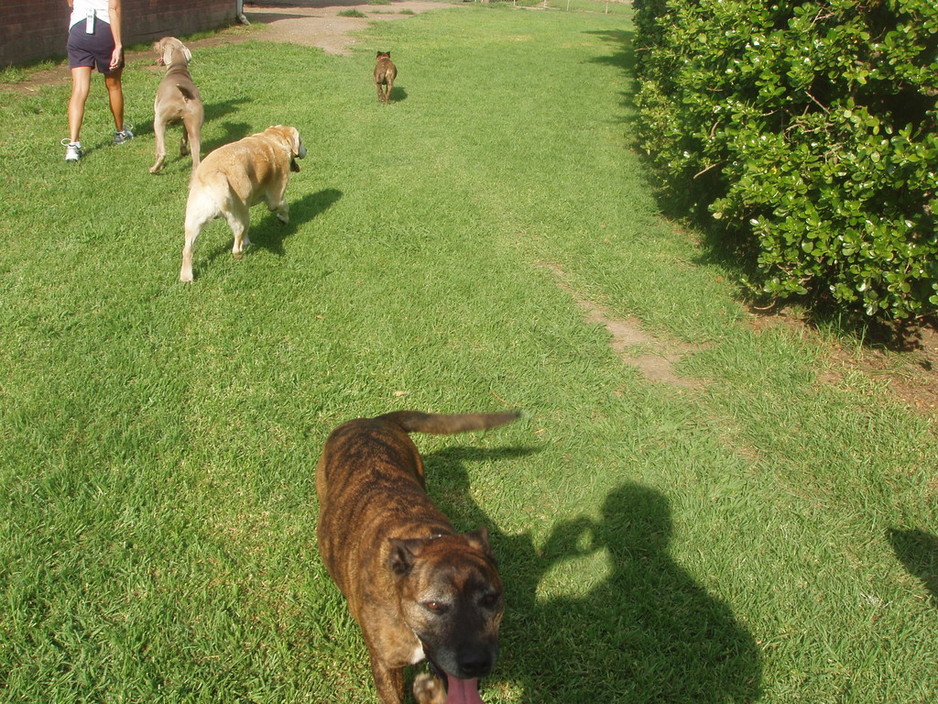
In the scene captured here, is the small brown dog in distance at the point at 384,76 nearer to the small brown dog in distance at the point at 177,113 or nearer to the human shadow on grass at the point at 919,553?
the small brown dog in distance at the point at 177,113

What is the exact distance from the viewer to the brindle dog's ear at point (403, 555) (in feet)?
8.15

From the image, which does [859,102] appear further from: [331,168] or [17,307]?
[17,307]

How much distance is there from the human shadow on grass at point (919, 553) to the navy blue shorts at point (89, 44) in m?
9.63

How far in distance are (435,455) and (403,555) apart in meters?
1.91

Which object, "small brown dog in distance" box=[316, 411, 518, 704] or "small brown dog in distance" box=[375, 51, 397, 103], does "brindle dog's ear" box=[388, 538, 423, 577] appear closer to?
"small brown dog in distance" box=[316, 411, 518, 704]

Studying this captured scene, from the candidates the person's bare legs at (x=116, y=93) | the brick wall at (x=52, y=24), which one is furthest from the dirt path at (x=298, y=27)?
the person's bare legs at (x=116, y=93)

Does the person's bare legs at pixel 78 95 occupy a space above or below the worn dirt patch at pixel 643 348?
above

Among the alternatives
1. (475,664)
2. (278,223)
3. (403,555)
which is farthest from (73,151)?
(475,664)

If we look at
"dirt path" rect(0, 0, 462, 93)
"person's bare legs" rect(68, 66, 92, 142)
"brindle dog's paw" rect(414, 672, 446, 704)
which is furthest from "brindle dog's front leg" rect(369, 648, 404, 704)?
"dirt path" rect(0, 0, 462, 93)

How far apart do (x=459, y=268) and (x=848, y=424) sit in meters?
3.81

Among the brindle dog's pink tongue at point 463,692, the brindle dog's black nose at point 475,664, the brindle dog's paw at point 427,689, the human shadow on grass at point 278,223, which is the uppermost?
the brindle dog's black nose at point 475,664

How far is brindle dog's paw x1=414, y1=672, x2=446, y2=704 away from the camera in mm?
2869

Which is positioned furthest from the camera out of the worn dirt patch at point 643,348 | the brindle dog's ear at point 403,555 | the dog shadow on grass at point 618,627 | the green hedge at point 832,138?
the worn dirt patch at point 643,348

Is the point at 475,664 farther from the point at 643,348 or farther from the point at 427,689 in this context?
the point at 643,348
